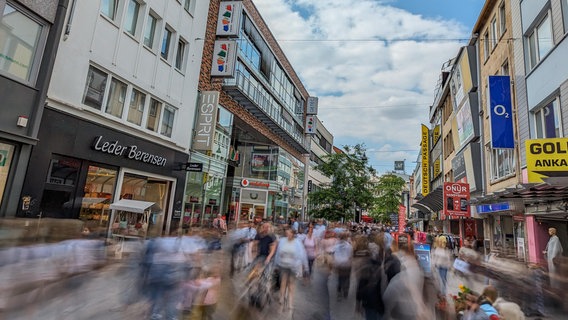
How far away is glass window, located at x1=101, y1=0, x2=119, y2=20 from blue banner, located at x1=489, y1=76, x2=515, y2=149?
15235mm

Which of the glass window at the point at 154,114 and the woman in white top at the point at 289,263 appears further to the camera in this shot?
the glass window at the point at 154,114

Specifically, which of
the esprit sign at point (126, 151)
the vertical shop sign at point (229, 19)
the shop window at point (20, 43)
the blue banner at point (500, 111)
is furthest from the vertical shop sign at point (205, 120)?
the blue banner at point (500, 111)

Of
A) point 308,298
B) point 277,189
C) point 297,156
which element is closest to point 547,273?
point 308,298

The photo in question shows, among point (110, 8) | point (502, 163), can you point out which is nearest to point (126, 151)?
point (110, 8)

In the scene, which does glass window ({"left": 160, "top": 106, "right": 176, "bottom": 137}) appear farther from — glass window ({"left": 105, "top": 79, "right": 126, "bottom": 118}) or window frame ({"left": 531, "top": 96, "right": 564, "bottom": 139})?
window frame ({"left": 531, "top": 96, "right": 564, "bottom": 139})

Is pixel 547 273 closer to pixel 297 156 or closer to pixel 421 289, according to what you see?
pixel 421 289

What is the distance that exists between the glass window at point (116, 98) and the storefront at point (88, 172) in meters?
0.81

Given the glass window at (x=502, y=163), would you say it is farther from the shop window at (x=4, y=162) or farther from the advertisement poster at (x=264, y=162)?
the advertisement poster at (x=264, y=162)

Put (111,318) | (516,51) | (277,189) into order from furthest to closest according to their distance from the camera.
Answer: (277,189) < (516,51) < (111,318)

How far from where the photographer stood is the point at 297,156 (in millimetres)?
41375

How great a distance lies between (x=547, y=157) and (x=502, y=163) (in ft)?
25.6

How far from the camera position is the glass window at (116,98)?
13.3 metres

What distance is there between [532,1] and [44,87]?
653 inches

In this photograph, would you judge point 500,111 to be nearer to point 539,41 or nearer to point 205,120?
point 539,41
